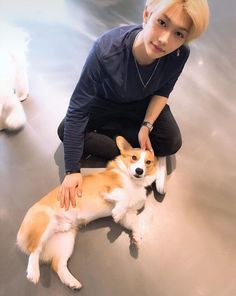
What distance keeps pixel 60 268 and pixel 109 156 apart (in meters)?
0.50

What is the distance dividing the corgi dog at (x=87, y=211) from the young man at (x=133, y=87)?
Result: 5cm

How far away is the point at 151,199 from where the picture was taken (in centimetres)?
143

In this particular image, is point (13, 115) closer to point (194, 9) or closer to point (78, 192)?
point (78, 192)

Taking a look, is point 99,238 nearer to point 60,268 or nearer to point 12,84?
point 60,268

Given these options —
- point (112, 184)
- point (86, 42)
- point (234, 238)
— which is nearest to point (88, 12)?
point (86, 42)

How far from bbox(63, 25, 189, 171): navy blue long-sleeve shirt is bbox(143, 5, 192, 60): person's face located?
114mm

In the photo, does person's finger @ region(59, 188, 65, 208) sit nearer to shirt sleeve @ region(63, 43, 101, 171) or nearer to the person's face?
shirt sleeve @ region(63, 43, 101, 171)

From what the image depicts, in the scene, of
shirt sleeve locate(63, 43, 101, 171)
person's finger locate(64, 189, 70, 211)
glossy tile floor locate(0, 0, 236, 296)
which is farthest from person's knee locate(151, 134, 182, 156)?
person's finger locate(64, 189, 70, 211)

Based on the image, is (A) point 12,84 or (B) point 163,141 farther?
(A) point 12,84

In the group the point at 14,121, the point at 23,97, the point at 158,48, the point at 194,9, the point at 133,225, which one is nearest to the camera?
the point at 194,9

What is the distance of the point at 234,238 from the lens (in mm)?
1339

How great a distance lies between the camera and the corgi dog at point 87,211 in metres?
1.14

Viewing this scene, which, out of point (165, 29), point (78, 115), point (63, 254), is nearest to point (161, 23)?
point (165, 29)

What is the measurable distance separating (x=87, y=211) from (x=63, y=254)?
16cm
